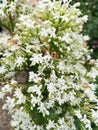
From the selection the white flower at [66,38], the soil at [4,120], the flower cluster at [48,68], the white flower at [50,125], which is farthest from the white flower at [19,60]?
the soil at [4,120]

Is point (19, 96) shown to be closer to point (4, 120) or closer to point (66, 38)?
point (66, 38)

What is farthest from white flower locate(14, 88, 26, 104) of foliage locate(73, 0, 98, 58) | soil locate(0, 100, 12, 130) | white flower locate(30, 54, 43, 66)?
foliage locate(73, 0, 98, 58)

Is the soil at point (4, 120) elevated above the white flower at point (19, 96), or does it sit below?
above

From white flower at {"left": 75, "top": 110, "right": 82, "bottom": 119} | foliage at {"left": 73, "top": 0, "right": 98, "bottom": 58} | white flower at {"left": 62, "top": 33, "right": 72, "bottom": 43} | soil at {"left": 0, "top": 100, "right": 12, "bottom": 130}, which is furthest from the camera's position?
foliage at {"left": 73, "top": 0, "right": 98, "bottom": 58}

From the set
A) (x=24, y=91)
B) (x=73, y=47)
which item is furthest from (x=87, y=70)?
(x=24, y=91)

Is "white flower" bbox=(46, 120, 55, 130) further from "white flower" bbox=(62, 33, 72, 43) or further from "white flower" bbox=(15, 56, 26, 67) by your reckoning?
"white flower" bbox=(62, 33, 72, 43)

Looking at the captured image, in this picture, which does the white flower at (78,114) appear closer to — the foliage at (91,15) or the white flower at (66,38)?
the white flower at (66,38)

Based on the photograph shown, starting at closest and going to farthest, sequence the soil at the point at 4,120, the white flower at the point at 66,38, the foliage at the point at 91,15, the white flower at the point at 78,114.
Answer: the white flower at the point at 66,38, the white flower at the point at 78,114, the soil at the point at 4,120, the foliage at the point at 91,15

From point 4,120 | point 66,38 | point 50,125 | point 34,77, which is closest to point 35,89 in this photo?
point 34,77

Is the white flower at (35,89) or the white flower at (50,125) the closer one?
the white flower at (35,89)
